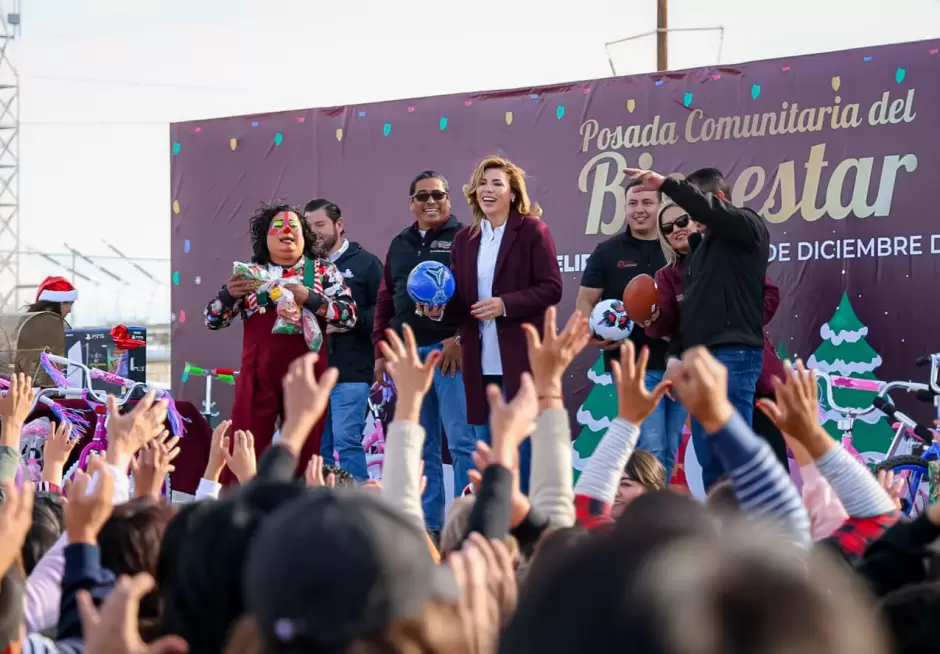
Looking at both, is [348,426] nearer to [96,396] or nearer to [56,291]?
[96,396]

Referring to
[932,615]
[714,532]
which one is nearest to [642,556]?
[714,532]

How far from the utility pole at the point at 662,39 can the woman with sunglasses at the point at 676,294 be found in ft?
29.2

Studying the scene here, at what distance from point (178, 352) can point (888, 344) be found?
511 centimetres

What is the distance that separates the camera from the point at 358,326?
677 cm

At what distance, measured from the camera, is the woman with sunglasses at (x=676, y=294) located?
206 inches

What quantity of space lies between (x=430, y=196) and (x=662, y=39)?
8.79 metres

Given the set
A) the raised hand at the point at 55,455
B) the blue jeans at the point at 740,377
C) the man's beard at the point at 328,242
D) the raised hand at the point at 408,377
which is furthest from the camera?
the man's beard at the point at 328,242

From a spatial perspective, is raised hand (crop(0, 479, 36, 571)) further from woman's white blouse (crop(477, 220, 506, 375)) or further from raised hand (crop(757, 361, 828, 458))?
woman's white blouse (crop(477, 220, 506, 375))

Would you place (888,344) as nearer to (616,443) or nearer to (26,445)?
(616,443)

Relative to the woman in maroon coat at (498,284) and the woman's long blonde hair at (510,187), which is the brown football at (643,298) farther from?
the woman's long blonde hair at (510,187)

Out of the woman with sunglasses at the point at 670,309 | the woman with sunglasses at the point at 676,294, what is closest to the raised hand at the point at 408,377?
the woman with sunglasses at the point at 676,294

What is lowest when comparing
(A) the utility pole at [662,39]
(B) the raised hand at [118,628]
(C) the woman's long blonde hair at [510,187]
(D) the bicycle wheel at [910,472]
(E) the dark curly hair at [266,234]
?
(D) the bicycle wheel at [910,472]

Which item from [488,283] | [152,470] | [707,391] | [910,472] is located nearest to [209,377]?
[488,283]

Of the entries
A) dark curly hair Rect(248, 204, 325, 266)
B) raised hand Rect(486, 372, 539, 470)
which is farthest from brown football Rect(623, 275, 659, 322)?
raised hand Rect(486, 372, 539, 470)
